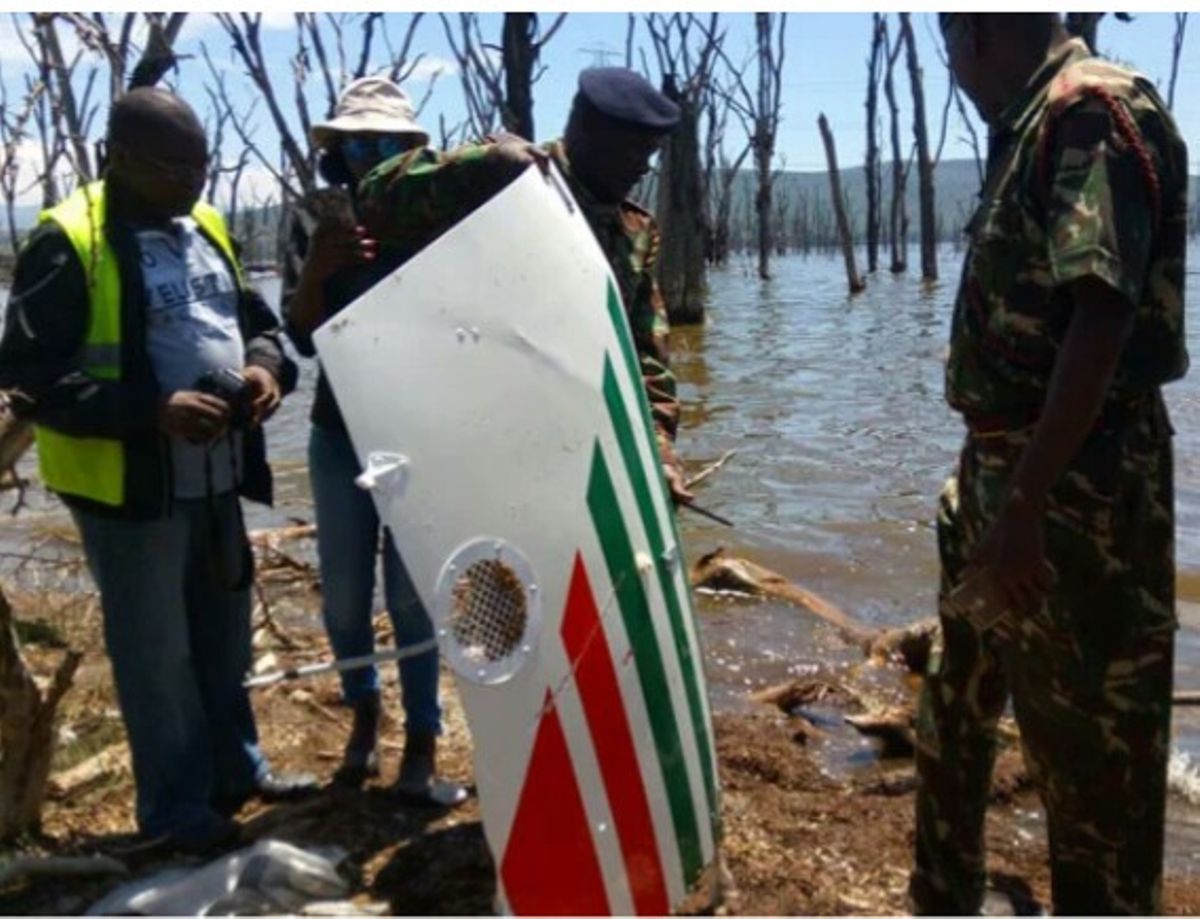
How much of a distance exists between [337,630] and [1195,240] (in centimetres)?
6088

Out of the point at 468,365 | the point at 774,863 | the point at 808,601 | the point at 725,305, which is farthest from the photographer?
the point at 725,305

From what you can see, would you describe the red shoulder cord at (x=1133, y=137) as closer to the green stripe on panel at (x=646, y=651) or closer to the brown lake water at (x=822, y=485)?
the green stripe on panel at (x=646, y=651)

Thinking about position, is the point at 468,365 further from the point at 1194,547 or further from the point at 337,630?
the point at 1194,547

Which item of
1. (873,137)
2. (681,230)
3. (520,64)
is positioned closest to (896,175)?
(873,137)

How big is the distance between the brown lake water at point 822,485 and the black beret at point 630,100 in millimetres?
1962

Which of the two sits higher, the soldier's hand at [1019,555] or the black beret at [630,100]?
the black beret at [630,100]

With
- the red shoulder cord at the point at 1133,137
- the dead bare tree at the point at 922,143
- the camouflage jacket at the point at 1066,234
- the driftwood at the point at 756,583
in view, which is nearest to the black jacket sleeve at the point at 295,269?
the camouflage jacket at the point at 1066,234

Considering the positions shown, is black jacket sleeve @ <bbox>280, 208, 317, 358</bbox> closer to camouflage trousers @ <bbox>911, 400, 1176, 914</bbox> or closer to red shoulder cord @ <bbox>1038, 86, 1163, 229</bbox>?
camouflage trousers @ <bbox>911, 400, 1176, 914</bbox>

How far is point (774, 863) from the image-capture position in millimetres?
2969

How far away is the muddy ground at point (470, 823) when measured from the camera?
2.82 m

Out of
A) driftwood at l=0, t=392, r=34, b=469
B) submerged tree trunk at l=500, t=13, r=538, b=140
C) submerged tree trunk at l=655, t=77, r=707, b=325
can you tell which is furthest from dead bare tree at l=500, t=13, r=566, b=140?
submerged tree trunk at l=655, t=77, r=707, b=325

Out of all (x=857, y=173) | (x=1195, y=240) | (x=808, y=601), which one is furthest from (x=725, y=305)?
(x=857, y=173)

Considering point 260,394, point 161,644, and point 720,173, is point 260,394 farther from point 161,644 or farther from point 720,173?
point 720,173

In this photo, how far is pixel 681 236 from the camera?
1845 cm
